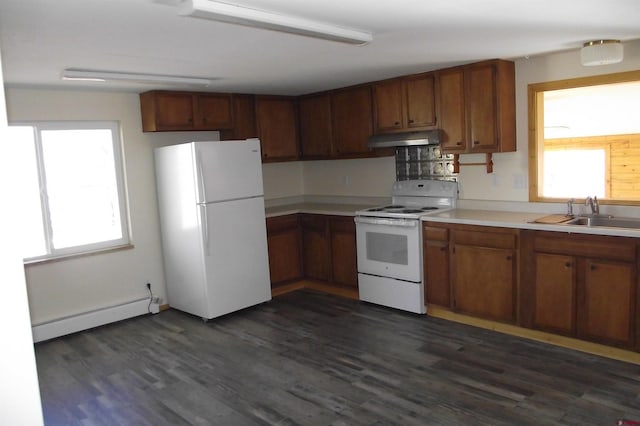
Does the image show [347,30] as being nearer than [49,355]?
Yes

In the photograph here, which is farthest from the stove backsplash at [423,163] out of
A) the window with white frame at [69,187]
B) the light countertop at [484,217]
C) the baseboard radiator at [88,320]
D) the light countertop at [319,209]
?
the baseboard radiator at [88,320]

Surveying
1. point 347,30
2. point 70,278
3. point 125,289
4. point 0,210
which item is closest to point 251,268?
point 125,289

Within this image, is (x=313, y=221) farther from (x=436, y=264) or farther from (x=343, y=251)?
(x=436, y=264)

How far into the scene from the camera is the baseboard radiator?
4465 millimetres

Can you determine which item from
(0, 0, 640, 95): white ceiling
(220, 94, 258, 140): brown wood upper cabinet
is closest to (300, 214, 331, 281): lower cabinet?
(220, 94, 258, 140): brown wood upper cabinet

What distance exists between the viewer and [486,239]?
4.06m

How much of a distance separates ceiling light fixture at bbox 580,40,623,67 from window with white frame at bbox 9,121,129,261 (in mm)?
4017

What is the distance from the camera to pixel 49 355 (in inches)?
164

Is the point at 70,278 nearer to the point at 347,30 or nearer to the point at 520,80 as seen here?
the point at 347,30

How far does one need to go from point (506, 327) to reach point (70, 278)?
12.4 ft

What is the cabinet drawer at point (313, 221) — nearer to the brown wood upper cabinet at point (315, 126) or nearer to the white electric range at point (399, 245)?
the white electric range at point (399, 245)

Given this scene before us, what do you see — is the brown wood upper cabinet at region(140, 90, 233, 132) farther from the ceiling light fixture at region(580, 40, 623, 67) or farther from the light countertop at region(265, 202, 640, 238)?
the ceiling light fixture at region(580, 40, 623, 67)

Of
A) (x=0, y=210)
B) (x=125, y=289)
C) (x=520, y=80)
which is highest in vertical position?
(x=520, y=80)

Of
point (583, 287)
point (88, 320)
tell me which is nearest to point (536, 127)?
point (583, 287)
